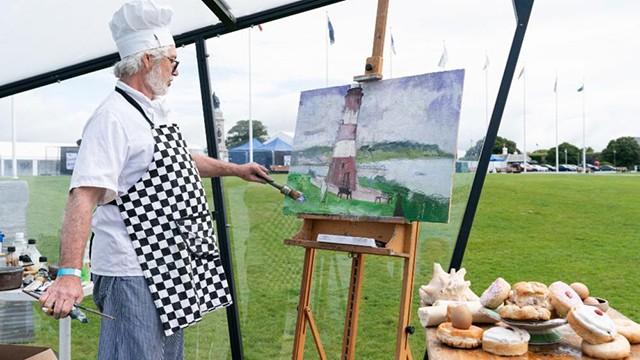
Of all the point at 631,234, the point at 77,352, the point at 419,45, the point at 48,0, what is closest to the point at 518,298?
the point at 48,0

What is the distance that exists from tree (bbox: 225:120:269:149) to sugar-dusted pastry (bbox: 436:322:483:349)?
2267 mm

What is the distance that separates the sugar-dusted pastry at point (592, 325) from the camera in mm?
1181

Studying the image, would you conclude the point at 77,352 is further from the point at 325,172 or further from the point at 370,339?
the point at 325,172

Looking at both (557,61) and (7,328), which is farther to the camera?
(557,61)

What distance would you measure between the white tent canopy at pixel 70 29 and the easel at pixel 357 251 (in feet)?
3.80

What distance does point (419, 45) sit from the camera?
3252 mm

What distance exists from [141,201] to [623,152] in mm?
7849

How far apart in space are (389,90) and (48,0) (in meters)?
1.41

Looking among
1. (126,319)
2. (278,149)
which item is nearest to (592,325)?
(126,319)

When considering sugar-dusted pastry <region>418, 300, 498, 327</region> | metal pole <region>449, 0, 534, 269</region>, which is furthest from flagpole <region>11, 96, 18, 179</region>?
sugar-dusted pastry <region>418, 300, 498, 327</region>

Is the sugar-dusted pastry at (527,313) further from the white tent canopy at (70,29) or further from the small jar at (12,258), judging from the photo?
the small jar at (12,258)

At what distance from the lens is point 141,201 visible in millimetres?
1461

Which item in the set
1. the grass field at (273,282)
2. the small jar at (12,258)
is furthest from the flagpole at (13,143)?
the small jar at (12,258)

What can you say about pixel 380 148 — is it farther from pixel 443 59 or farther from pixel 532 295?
pixel 443 59
